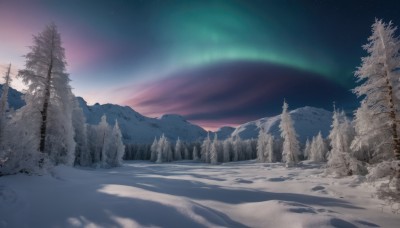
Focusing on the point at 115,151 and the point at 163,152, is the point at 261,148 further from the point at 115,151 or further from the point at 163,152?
the point at 115,151

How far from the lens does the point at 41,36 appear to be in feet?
62.1

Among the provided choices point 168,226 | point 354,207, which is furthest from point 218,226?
point 354,207

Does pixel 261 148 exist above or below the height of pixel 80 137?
below

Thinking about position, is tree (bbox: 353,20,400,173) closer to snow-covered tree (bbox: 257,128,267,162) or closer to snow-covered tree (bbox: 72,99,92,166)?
snow-covered tree (bbox: 72,99,92,166)

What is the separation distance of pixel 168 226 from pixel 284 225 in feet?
13.4

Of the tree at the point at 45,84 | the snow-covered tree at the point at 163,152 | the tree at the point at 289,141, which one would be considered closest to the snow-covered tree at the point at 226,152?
the snow-covered tree at the point at 163,152

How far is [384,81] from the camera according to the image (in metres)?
11.7

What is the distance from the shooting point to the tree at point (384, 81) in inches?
455

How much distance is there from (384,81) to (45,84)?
73.3 ft

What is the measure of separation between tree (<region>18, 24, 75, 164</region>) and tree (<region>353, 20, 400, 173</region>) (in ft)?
69.2

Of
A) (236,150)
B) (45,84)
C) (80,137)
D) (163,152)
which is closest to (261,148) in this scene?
(236,150)

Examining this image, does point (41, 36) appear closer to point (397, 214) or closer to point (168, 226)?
point (168, 226)

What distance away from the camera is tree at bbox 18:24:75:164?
1823cm

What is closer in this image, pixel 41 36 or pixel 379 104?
pixel 379 104
